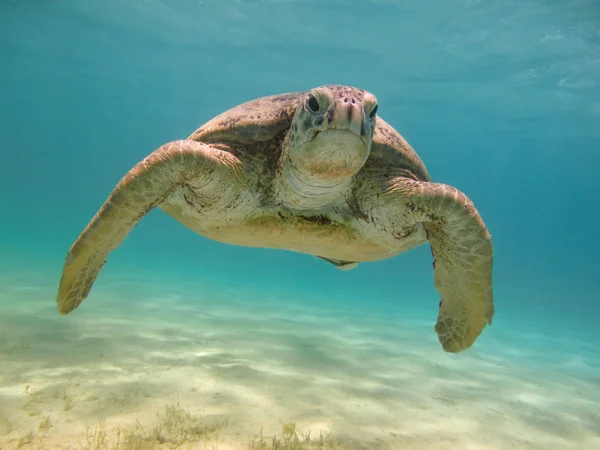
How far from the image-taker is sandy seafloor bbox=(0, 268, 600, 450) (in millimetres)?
3787

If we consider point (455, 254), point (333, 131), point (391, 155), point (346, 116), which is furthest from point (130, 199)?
point (455, 254)

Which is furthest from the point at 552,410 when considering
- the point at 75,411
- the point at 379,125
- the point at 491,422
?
the point at 75,411

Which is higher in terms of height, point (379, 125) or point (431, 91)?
point (431, 91)

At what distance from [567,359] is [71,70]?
164 ft

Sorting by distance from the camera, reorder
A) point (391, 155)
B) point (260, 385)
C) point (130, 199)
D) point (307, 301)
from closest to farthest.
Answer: point (130, 199), point (391, 155), point (260, 385), point (307, 301)

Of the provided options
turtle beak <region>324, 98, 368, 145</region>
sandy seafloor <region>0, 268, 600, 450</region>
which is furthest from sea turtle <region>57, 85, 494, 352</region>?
sandy seafloor <region>0, 268, 600, 450</region>

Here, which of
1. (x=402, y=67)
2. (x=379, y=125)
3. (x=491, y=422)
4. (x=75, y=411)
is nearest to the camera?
(x=75, y=411)

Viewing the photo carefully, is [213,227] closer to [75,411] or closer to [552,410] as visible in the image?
[75,411]

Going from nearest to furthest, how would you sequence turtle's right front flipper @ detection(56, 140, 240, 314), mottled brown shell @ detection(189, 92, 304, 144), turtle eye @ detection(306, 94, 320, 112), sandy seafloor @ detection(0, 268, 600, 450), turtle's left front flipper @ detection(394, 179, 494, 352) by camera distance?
turtle eye @ detection(306, 94, 320, 112), turtle's right front flipper @ detection(56, 140, 240, 314), turtle's left front flipper @ detection(394, 179, 494, 352), sandy seafloor @ detection(0, 268, 600, 450), mottled brown shell @ detection(189, 92, 304, 144)

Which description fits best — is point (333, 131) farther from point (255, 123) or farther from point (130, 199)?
point (130, 199)

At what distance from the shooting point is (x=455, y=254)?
3.78 meters

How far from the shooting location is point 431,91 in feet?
105

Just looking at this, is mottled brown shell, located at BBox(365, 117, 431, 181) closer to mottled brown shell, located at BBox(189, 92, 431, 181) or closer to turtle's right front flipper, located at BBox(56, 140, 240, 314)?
mottled brown shell, located at BBox(189, 92, 431, 181)

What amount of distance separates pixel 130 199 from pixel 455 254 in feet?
10.0
